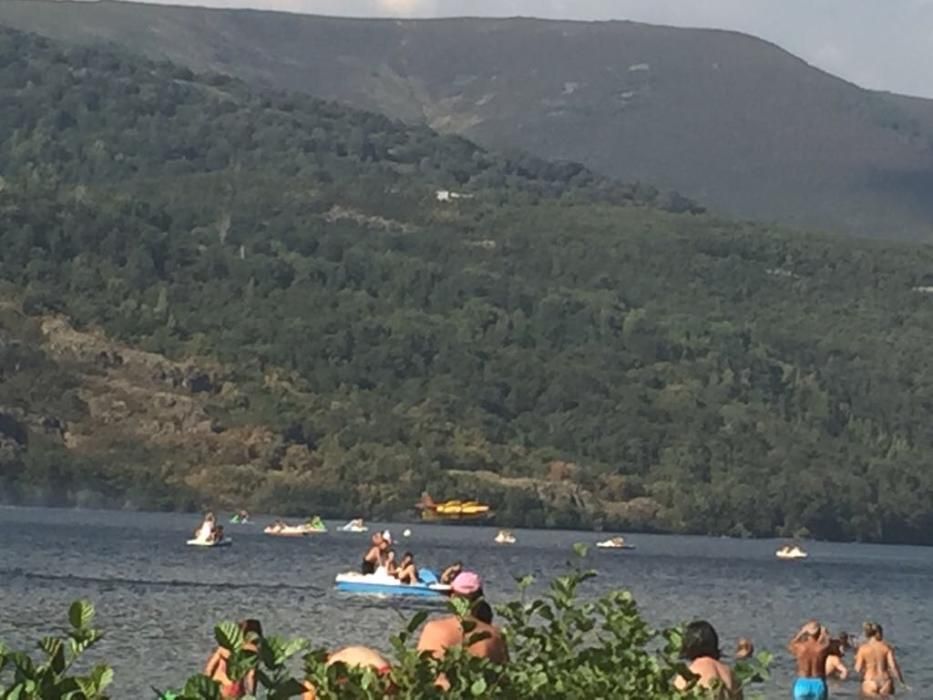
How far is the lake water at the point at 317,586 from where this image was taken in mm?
43812

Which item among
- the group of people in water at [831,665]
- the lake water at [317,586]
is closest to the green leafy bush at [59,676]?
the lake water at [317,586]

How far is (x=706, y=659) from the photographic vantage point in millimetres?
14641

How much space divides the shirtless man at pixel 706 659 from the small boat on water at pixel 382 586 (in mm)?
34466

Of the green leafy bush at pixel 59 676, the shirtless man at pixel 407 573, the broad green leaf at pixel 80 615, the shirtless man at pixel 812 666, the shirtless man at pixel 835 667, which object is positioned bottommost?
the shirtless man at pixel 835 667

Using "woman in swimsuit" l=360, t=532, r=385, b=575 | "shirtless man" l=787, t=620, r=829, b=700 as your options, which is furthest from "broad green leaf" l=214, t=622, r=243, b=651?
"woman in swimsuit" l=360, t=532, r=385, b=575

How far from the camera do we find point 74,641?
26.4ft

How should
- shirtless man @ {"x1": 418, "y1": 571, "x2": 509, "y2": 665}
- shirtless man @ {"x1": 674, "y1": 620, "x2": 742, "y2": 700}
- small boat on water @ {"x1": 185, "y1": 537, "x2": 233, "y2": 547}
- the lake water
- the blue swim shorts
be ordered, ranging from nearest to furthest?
shirtless man @ {"x1": 418, "y1": 571, "x2": 509, "y2": 665}, shirtless man @ {"x1": 674, "y1": 620, "x2": 742, "y2": 700}, the blue swim shorts, the lake water, small boat on water @ {"x1": 185, "y1": 537, "x2": 233, "y2": 547}

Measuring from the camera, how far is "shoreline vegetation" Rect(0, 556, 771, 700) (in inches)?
315

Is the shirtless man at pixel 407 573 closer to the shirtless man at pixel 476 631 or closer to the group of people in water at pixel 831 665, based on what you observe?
the group of people in water at pixel 831 665

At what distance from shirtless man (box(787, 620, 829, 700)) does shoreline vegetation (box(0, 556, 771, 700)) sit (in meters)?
16.2

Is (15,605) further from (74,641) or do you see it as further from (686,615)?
(74,641)

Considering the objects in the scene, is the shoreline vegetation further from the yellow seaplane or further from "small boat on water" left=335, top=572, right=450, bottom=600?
the yellow seaplane

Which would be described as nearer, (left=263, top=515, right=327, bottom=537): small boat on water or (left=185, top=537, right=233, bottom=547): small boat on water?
(left=185, top=537, right=233, bottom=547): small boat on water

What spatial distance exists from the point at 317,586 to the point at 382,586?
9651 millimetres
